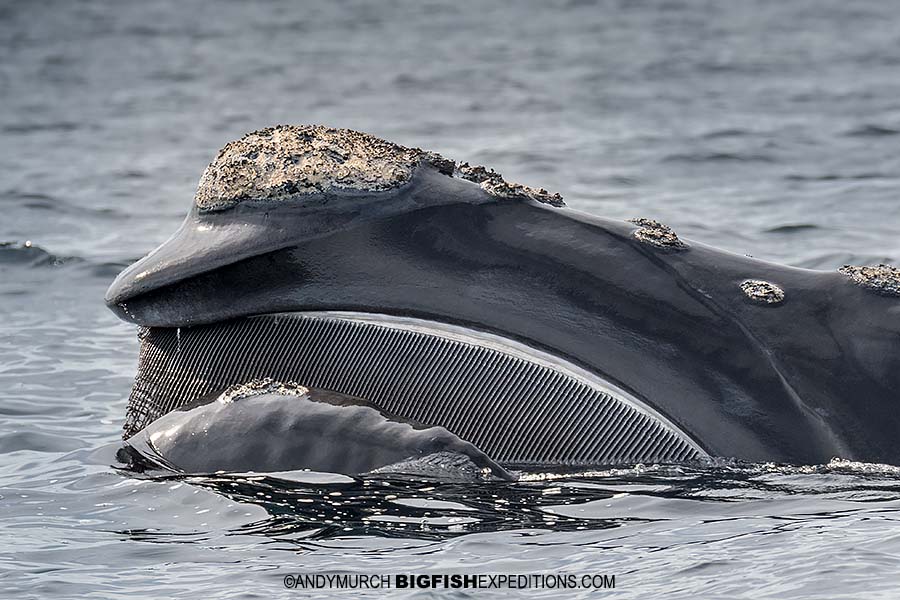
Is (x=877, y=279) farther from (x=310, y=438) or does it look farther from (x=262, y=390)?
(x=262, y=390)

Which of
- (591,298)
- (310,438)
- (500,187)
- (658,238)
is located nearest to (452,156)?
(500,187)

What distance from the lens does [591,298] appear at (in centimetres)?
654

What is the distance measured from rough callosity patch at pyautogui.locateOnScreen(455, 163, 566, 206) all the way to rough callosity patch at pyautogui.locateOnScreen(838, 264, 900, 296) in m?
1.32

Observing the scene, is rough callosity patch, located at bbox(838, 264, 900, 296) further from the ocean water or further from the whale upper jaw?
the whale upper jaw

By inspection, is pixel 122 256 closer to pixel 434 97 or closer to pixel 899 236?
pixel 899 236

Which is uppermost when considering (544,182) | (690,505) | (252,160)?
(544,182)

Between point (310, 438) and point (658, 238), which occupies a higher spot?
point (658, 238)

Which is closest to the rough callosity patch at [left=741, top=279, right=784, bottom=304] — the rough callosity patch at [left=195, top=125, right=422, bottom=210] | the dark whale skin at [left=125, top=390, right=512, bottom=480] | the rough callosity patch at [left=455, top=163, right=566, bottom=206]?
the rough callosity patch at [left=455, top=163, right=566, bottom=206]

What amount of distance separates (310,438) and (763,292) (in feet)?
6.59

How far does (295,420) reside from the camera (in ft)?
20.9

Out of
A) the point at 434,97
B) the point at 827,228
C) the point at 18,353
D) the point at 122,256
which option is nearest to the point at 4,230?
the point at 122,256

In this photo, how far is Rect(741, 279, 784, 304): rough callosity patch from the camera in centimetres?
652

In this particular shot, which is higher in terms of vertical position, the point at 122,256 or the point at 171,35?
the point at 171,35

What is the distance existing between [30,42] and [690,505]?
3424 cm
